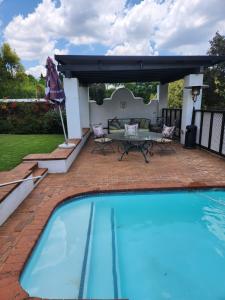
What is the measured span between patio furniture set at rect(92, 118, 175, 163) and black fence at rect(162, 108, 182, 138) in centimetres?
77

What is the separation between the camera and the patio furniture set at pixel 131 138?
22.2 ft

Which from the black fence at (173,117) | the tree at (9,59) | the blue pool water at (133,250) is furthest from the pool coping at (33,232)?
the tree at (9,59)

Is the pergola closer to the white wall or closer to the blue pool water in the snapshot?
the blue pool water

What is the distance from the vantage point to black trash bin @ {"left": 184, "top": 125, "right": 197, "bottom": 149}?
25.1 feet

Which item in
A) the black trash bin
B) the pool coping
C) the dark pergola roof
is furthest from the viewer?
the black trash bin

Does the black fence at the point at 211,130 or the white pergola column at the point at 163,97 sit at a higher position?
the white pergola column at the point at 163,97

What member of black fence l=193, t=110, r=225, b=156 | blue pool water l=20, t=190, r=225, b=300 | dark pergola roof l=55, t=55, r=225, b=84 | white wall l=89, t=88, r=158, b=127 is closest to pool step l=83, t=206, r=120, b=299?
blue pool water l=20, t=190, r=225, b=300

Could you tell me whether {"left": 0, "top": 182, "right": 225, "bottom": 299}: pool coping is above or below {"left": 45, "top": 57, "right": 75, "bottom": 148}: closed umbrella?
below

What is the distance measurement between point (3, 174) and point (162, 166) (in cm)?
398

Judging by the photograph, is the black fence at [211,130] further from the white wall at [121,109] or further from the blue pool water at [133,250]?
the white wall at [121,109]

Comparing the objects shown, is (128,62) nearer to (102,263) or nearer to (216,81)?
(102,263)

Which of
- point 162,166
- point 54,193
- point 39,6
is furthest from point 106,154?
point 39,6

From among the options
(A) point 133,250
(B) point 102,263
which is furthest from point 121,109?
(B) point 102,263

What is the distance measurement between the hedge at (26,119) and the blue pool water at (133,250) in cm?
916
